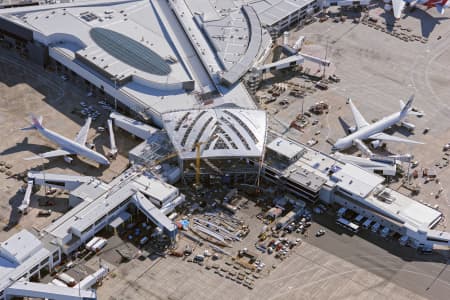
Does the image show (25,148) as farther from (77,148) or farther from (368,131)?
(368,131)

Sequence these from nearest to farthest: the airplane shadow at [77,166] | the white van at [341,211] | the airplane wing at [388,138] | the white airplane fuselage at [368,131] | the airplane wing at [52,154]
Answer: the white van at [341,211] < the airplane shadow at [77,166] < the airplane wing at [52,154] < the white airplane fuselage at [368,131] < the airplane wing at [388,138]

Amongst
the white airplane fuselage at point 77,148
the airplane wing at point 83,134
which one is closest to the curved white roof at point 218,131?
the white airplane fuselage at point 77,148

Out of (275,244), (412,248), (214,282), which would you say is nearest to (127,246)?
(214,282)

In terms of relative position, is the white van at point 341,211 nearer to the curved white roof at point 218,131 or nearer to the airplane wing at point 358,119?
the curved white roof at point 218,131

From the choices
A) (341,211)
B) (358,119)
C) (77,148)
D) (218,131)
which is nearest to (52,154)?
(77,148)

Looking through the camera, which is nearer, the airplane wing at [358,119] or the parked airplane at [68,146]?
the parked airplane at [68,146]

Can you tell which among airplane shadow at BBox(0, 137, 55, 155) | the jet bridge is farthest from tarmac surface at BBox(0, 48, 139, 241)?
the jet bridge

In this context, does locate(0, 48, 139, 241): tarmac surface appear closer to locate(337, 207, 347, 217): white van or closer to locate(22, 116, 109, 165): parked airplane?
locate(22, 116, 109, 165): parked airplane
